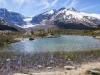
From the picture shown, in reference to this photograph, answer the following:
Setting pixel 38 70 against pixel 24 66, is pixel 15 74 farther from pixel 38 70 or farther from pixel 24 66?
pixel 24 66

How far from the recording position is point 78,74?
32.4 meters

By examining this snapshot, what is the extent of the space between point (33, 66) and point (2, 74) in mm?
7524

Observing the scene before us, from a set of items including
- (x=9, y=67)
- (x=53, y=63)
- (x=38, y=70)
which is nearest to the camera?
(x=38, y=70)

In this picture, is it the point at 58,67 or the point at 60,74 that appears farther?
the point at 58,67

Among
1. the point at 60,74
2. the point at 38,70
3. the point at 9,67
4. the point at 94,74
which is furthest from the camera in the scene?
the point at 9,67

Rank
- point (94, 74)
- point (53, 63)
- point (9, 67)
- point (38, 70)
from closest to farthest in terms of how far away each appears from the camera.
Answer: point (94, 74) → point (38, 70) → point (9, 67) → point (53, 63)

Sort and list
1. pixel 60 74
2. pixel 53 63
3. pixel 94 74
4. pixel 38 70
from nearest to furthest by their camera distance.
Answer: pixel 94 74 → pixel 60 74 → pixel 38 70 → pixel 53 63

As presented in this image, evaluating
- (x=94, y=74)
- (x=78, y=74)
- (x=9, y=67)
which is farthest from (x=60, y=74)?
(x=9, y=67)

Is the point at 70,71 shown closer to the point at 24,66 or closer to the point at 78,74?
the point at 78,74

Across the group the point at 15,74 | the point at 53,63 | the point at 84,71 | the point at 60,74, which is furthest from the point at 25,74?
the point at 53,63

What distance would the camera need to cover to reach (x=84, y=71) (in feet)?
112

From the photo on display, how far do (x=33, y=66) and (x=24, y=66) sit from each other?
125cm

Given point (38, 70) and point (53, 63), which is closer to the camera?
point (38, 70)

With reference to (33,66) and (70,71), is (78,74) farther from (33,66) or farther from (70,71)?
(33,66)
